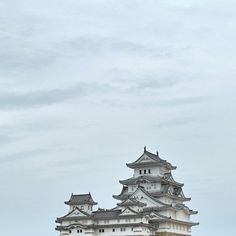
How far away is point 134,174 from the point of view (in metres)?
82.0

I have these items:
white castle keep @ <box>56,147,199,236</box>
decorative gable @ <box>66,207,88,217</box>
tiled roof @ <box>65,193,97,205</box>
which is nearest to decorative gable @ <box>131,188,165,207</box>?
white castle keep @ <box>56,147,199,236</box>

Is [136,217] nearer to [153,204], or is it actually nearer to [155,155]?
[153,204]

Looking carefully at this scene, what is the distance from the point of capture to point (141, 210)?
7356 centimetres

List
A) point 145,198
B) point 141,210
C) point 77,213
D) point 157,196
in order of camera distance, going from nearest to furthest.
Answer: point 141,210 → point 77,213 → point 145,198 → point 157,196

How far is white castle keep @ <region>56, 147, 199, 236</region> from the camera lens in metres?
72.4

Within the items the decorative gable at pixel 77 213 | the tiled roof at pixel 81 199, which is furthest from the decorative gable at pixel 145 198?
the decorative gable at pixel 77 213

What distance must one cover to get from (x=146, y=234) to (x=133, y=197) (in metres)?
6.13

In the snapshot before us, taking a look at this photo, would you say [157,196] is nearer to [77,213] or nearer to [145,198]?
[145,198]

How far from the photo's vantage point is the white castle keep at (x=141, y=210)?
72.4 metres

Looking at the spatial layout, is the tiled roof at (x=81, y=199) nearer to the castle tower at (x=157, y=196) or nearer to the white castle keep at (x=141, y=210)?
the white castle keep at (x=141, y=210)

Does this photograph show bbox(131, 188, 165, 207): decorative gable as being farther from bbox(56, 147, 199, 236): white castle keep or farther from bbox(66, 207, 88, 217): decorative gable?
bbox(66, 207, 88, 217): decorative gable

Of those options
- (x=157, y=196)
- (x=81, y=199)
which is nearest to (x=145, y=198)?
(x=157, y=196)

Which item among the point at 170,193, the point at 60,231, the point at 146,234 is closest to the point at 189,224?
the point at 170,193

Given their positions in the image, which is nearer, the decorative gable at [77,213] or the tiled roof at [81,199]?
the decorative gable at [77,213]
